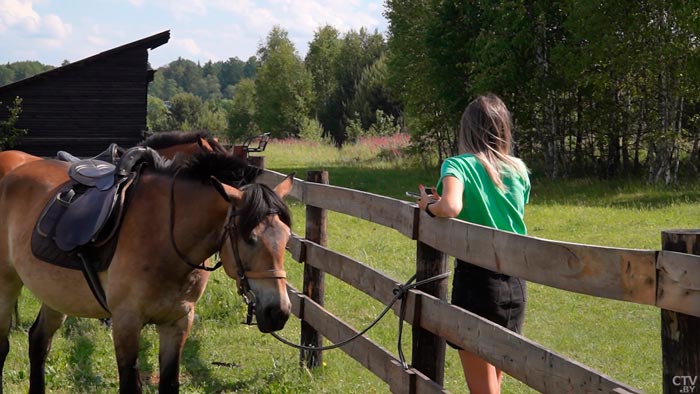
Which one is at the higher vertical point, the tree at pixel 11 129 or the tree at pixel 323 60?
the tree at pixel 323 60

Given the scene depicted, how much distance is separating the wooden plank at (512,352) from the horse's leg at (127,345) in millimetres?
1585

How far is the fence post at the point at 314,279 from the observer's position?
614 cm

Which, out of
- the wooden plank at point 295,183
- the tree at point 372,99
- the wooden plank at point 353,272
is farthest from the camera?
the tree at point 372,99

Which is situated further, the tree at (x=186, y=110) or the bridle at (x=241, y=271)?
the tree at (x=186, y=110)

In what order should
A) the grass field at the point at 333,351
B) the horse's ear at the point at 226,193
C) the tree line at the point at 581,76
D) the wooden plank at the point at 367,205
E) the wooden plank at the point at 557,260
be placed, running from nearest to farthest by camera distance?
the wooden plank at the point at 557,260
the horse's ear at the point at 226,193
the wooden plank at the point at 367,205
the grass field at the point at 333,351
the tree line at the point at 581,76

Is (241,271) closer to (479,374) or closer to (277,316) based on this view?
(277,316)

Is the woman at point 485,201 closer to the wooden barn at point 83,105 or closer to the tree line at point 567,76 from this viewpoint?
the tree line at point 567,76

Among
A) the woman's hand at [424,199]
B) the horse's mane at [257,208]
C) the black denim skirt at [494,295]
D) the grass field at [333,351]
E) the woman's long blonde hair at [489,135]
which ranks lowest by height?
the grass field at [333,351]

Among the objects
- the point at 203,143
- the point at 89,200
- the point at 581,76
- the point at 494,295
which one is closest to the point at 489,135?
the point at 494,295

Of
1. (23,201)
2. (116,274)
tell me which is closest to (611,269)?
(116,274)

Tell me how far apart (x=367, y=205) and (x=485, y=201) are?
4.46ft

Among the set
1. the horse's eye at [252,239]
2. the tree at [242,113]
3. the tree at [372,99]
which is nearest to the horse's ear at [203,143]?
the horse's eye at [252,239]

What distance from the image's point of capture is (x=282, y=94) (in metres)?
75.3

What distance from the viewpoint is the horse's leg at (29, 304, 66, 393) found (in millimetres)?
5480
